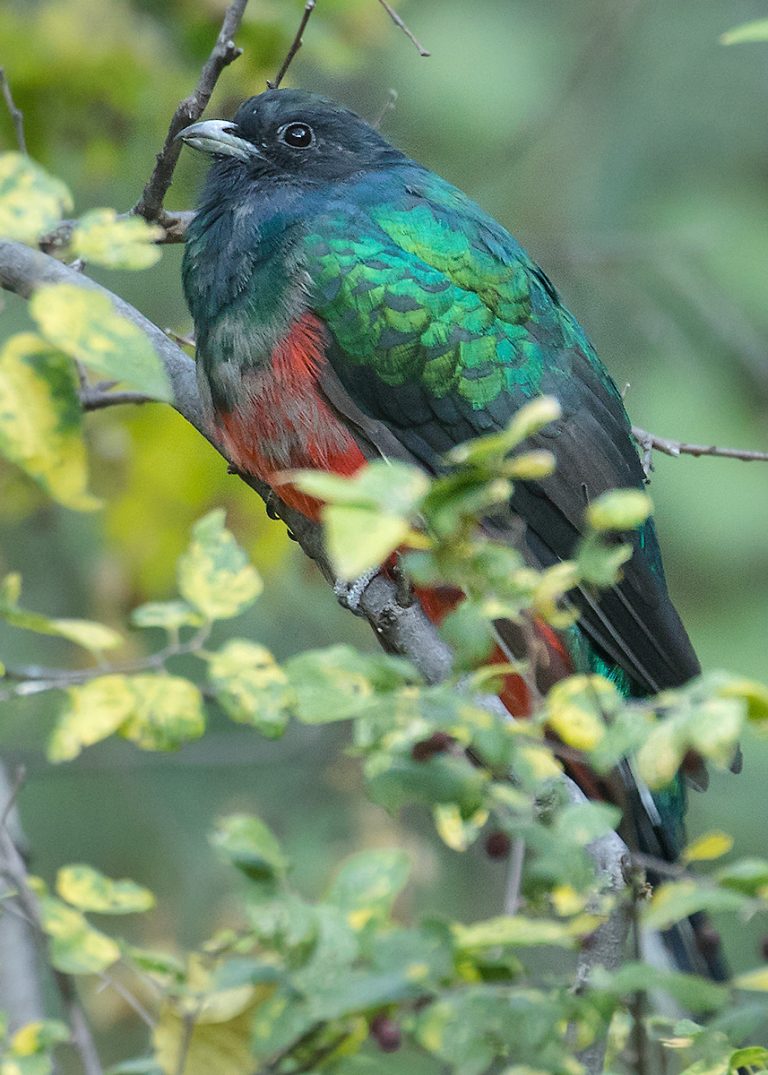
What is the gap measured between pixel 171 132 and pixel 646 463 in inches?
52.0

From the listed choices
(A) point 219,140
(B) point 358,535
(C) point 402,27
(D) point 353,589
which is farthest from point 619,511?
(A) point 219,140

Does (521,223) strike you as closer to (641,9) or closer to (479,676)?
(641,9)

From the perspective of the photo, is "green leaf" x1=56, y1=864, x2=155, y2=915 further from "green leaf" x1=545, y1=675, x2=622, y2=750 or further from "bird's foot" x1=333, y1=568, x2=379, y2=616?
"bird's foot" x1=333, y1=568, x2=379, y2=616

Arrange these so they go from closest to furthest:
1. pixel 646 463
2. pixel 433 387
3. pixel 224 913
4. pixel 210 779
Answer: pixel 646 463 → pixel 433 387 → pixel 224 913 → pixel 210 779

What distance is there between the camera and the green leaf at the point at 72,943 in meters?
1.63

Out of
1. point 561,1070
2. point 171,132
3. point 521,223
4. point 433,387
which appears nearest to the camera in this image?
point 561,1070

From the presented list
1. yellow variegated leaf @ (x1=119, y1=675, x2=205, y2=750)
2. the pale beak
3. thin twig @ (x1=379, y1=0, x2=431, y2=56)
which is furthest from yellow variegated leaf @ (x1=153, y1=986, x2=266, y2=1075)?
the pale beak

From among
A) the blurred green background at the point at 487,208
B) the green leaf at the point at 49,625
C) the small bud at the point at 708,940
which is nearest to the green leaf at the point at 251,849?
the green leaf at the point at 49,625

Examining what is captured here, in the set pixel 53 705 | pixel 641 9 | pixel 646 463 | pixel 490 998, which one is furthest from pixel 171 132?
pixel 641 9

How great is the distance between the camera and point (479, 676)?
5.23 ft

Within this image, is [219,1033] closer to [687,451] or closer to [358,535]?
[358,535]

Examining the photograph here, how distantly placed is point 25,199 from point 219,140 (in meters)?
2.48

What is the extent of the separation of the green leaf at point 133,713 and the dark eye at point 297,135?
8.64 feet

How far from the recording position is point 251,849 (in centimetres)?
161
